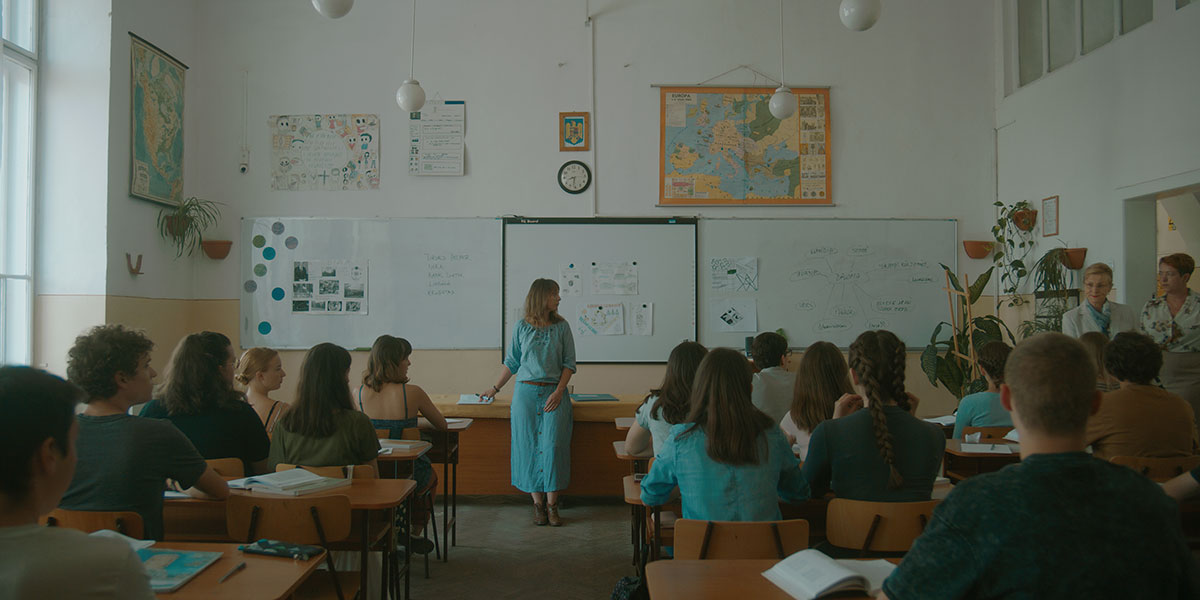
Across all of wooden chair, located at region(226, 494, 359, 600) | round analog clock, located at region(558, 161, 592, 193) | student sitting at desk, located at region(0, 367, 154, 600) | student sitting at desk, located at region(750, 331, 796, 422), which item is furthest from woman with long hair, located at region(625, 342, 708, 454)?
round analog clock, located at region(558, 161, 592, 193)

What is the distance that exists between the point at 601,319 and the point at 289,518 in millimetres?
4102

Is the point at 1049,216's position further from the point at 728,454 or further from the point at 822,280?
the point at 728,454

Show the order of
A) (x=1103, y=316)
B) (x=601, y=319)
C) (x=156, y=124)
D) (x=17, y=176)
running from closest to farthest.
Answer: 1. (x=1103, y=316)
2. (x=17, y=176)
3. (x=156, y=124)
4. (x=601, y=319)

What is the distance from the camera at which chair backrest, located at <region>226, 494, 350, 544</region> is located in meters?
2.23

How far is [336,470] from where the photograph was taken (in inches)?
107

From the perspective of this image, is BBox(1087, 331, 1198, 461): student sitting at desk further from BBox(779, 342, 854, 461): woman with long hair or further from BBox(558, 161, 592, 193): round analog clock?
BBox(558, 161, 592, 193): round analog clock

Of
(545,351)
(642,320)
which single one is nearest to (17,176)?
(545,351)

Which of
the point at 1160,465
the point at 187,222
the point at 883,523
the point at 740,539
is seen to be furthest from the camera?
the point at 187,222

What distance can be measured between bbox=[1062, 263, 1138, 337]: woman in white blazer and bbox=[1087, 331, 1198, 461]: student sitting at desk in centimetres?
171

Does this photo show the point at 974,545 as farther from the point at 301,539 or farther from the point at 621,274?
the point at 621,274

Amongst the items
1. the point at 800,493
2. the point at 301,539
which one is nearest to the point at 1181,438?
the point at 800,493

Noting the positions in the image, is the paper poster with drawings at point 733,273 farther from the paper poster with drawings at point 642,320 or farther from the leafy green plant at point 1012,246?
the leafy green plant at point 1012,246

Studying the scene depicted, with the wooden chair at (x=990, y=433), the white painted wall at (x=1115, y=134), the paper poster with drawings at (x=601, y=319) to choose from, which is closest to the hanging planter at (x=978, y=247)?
the white painted wall at (x=1115, y=134)

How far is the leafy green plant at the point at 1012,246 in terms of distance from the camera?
5.98 metres
